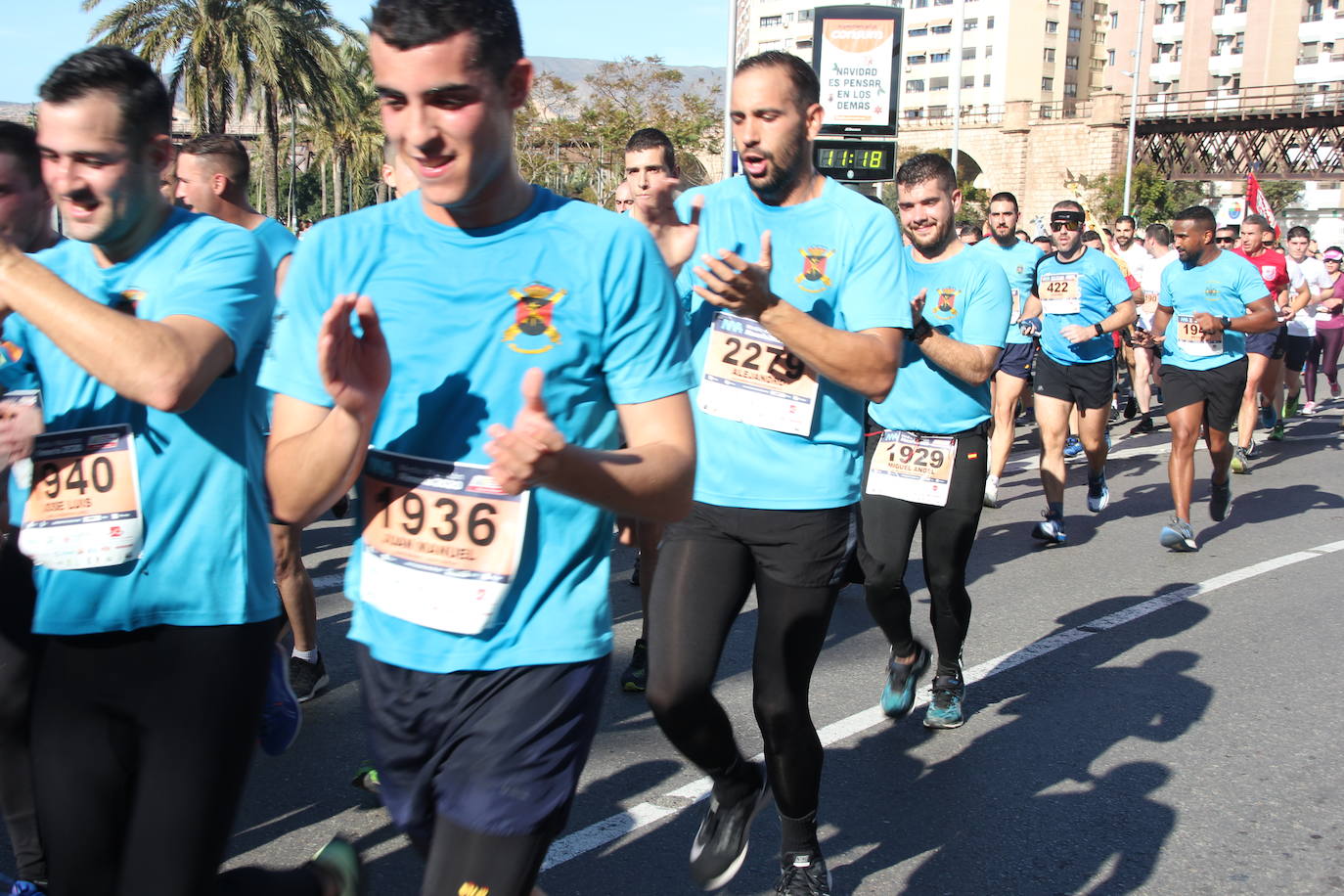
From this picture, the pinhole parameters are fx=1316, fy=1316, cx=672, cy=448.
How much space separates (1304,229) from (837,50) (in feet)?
19.6

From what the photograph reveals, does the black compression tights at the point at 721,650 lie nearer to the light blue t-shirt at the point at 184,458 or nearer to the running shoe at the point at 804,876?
the running shoe at the point at 804,876

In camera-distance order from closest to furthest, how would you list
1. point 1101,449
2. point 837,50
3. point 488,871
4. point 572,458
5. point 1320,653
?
1. point 572,458
2. point 488,871
3. point 1320,653
4. point 1101,449
5. point 837,50

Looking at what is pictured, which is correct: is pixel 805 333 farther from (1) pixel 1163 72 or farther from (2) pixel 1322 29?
(1) pixel 1163 72

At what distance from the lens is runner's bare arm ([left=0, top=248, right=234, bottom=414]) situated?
211 cm

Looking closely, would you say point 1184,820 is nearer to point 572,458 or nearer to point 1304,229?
point 572,458

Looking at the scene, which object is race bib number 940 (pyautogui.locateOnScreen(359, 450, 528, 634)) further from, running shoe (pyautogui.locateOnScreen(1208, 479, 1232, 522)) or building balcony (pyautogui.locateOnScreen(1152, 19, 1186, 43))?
building balcony (pyautogui.locateOnScreen(1152, 19, 1186, 43))

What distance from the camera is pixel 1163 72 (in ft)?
301

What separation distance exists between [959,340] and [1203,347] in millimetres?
4070

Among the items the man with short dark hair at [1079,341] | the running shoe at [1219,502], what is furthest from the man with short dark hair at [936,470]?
the running shoe at [1219,502]

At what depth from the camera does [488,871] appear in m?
2.04

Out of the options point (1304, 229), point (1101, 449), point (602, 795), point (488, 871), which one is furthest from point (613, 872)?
point (1304, 229)

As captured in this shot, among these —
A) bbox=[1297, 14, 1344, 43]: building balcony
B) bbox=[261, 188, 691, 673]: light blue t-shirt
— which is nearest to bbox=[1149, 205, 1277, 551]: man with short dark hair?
bbox=[261, 188, 691, 673]: light blue t-shirt

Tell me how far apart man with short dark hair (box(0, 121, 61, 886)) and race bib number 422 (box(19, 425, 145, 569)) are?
44cm

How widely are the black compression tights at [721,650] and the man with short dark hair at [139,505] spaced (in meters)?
0.98
